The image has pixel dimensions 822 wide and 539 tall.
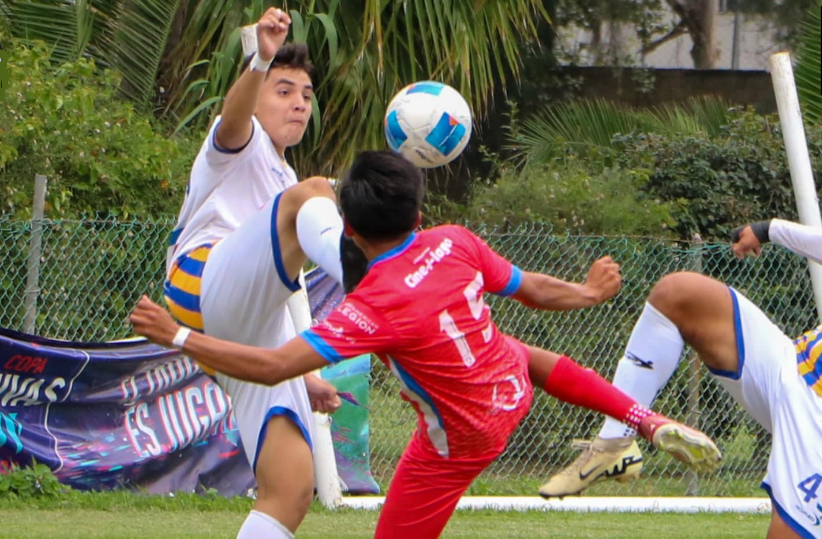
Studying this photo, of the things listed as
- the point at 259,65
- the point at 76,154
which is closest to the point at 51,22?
the point at 76,154

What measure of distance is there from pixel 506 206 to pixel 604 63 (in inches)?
254

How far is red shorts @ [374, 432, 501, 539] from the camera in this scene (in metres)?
4.16

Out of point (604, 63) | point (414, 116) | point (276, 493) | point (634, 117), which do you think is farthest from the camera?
point (604, 63)

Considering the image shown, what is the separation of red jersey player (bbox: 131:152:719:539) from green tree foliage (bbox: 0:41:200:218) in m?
4.98

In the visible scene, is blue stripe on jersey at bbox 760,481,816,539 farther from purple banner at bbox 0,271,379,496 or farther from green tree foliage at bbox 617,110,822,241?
green tree foliage at bbox 617,110,822,241

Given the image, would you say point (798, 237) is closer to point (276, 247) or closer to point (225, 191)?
point (276, 247)

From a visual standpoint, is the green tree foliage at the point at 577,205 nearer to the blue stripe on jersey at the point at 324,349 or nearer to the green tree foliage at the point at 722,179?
the green tree foliage at the point at 722,179

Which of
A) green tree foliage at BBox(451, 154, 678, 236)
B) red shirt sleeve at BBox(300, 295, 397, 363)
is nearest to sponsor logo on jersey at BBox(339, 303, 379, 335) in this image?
red shirt sleeve at BBox(300, 295, 397, 363)

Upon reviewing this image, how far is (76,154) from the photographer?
341 inches

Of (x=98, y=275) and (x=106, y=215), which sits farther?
(x=106, y=215)

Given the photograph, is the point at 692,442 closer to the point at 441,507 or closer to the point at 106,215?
the point at 441,507

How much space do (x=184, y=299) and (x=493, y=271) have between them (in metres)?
1.31

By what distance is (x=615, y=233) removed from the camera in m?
9.24

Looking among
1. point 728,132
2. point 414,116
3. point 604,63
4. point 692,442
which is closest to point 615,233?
point 728,132
